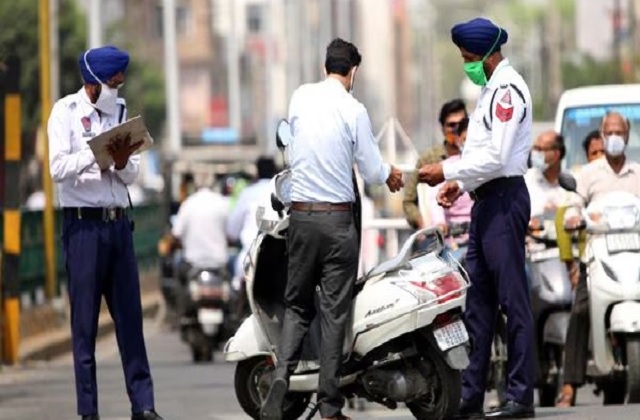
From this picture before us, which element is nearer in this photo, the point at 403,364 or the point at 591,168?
the point at 403,364

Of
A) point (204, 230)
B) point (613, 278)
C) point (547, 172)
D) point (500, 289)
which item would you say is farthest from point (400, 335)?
point (204, 230)

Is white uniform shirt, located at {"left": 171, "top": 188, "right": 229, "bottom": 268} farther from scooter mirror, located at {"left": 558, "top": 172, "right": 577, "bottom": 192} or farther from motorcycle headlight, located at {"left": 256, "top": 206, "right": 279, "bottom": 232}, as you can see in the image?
motorcycle headlight, located at {"left": 256, "top": 206, "right": 279, "bottom": 232}

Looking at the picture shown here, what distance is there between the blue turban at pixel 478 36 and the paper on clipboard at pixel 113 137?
1.64m

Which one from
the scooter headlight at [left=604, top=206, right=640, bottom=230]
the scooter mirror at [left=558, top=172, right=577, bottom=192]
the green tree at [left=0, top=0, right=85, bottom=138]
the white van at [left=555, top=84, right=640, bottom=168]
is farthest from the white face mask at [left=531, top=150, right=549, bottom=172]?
the green tree at [left=0, top=0, right=85, bottom=138]

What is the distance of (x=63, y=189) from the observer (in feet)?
41.8

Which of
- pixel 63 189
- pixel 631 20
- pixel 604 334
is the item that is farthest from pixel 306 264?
pixel 631 20

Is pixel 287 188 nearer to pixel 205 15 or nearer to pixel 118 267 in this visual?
pixel 118 267

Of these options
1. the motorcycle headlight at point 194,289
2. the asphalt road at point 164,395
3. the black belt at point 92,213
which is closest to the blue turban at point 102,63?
the black belt at point 92,213

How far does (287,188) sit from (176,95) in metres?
40.7

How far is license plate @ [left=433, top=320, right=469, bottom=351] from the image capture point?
12170mm

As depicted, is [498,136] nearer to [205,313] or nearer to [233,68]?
[205,313]

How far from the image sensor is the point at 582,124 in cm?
1780

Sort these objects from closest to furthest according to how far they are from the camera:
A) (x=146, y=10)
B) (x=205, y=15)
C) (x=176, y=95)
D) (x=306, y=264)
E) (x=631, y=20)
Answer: (x=306, y=264)
(x=176, y=95)
(x=631, y=20)
(x=146, y=10)
(x=205, y=15)

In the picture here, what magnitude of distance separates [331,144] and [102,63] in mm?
1357
